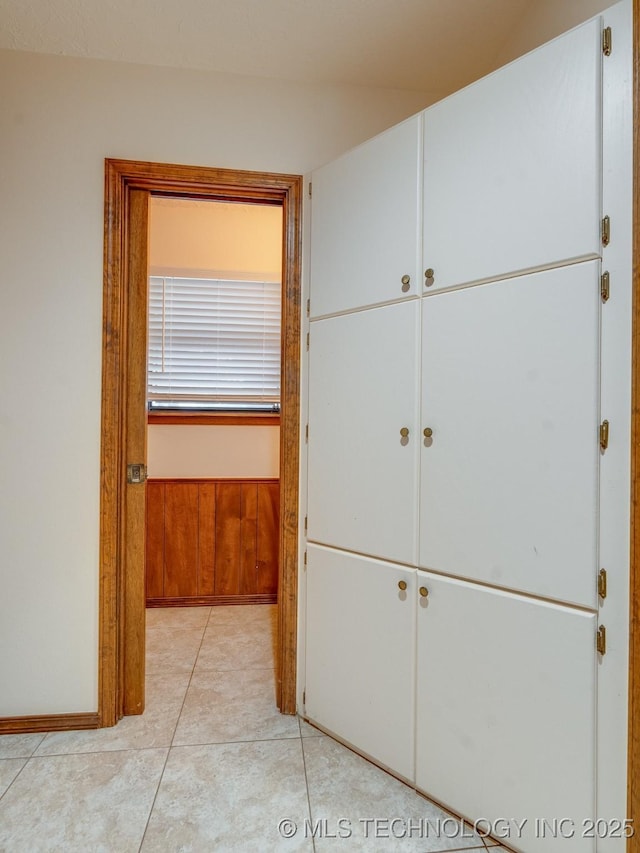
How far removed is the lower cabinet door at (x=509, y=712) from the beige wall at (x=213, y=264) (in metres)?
1.86

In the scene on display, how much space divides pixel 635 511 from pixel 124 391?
176cm

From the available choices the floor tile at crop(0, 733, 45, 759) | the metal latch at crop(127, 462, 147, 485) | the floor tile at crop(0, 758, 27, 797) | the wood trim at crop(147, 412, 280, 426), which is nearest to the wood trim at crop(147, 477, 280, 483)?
the wood trim at crop(147, 412, 280, 426)

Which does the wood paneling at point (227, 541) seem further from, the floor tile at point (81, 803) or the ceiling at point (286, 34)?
the ceiling at point (286, 34)

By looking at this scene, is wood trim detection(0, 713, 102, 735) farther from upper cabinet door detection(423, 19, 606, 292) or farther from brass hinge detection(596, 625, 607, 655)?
upper cabinet door detection(423, 19, 606, 292)

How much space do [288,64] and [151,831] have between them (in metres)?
2.66

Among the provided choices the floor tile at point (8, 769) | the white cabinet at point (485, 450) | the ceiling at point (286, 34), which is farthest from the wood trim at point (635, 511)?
the floor tile at point (8, 769)

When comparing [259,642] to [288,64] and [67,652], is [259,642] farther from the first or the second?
[288,64]

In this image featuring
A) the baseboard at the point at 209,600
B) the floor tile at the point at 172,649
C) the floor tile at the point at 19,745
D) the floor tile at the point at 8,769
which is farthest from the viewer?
the baseboard at the point at 209,600

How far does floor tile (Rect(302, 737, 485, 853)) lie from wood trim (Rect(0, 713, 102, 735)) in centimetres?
86

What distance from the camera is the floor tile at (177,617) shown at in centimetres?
273

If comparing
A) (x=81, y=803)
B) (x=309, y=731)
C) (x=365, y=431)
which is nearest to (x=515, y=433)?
(x=365, y=431)

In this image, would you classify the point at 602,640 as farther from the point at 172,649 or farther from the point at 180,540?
the point at 180,540

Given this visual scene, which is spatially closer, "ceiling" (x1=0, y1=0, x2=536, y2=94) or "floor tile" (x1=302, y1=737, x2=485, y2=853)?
"floor tile" (x1=302, y1=737, x2=485, y2=853)

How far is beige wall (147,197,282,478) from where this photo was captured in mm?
3051
